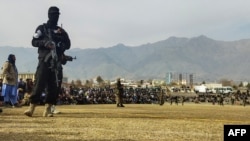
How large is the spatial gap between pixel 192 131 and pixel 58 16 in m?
6.16

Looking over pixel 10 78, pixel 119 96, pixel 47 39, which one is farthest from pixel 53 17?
pixel 119 96

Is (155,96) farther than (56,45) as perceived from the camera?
Yes

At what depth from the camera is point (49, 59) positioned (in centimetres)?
1356

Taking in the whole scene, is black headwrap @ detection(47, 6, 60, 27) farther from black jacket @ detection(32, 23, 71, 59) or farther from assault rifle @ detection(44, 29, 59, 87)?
assault rifle @ detection(44, 29, 59, 87)

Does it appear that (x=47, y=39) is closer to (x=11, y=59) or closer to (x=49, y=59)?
(x=49, y=59)

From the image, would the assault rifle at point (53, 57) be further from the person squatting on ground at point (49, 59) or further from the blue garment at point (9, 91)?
the blue garment at point (9, 91)

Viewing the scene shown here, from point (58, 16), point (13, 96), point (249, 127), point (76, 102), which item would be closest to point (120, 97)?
point (76, 102)

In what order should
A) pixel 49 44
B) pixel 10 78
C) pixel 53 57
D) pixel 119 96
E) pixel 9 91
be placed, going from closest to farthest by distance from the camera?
pixel 49 44, pixel 53 57, pixel 10 78, pixel 9 91, pixel 119 96

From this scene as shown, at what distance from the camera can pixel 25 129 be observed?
9.39 m

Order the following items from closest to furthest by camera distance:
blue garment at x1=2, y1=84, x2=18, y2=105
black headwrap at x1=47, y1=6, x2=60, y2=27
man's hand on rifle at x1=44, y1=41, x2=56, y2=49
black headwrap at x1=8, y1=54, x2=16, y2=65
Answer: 1. man's hand on rifle at x1=44, y1=41, x2=56, y2=49
2. black headwrap at x1=47, y1=6, x2=60, y2=27
3. black headwrap at x1=8, y1=54, x2=16, y2=65
4. blue garment at x1=2, y1=84, x2=18, y2=105

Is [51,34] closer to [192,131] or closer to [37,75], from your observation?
[37,75]

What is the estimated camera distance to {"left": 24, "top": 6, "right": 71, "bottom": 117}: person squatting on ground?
1351 cm

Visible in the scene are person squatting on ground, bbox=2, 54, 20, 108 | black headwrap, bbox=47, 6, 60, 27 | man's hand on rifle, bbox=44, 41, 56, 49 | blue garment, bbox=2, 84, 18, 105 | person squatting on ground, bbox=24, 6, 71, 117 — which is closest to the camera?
man's hand on rifle, bbox=44, 41, 56, 49

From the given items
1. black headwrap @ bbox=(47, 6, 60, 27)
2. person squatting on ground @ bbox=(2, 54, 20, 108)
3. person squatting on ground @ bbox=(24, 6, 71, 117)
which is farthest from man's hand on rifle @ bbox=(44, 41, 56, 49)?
person squatting on ground @ bbox=(2, 54, 20, 108)
